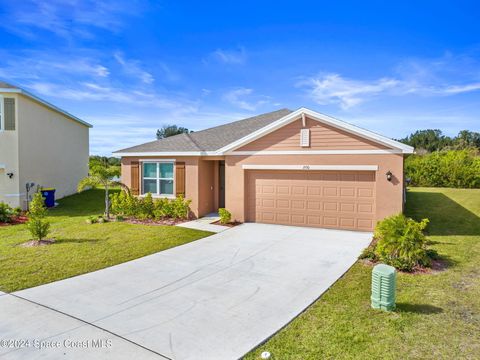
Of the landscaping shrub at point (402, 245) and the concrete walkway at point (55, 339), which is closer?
the concrete walkway at point (55, 339)

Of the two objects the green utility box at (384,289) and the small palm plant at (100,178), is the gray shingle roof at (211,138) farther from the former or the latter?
the green utility box at (384,289)

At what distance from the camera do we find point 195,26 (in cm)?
1441

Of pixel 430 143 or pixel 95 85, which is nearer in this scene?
pixel 95 85

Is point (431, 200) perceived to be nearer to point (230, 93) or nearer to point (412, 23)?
point (412, 23)

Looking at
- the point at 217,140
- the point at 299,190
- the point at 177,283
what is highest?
the point at 217,140

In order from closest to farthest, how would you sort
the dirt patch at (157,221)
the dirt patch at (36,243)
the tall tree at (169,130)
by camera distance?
the dirt patch at (36,243)
the dirt patch at (157,221)
the tall tree at (169,130)

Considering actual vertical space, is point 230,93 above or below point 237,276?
above

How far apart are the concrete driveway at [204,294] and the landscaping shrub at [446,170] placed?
65.1 feet

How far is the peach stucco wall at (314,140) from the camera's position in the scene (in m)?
10.7

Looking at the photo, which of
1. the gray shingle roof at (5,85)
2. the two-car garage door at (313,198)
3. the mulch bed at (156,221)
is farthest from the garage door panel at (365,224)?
the gray shingle roof at (5,85)

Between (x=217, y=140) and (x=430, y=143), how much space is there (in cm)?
5234

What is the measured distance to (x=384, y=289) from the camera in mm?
4988

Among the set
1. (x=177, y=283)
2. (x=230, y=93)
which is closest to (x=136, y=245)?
(x=177, y=283)

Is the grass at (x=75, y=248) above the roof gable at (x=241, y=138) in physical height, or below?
below
